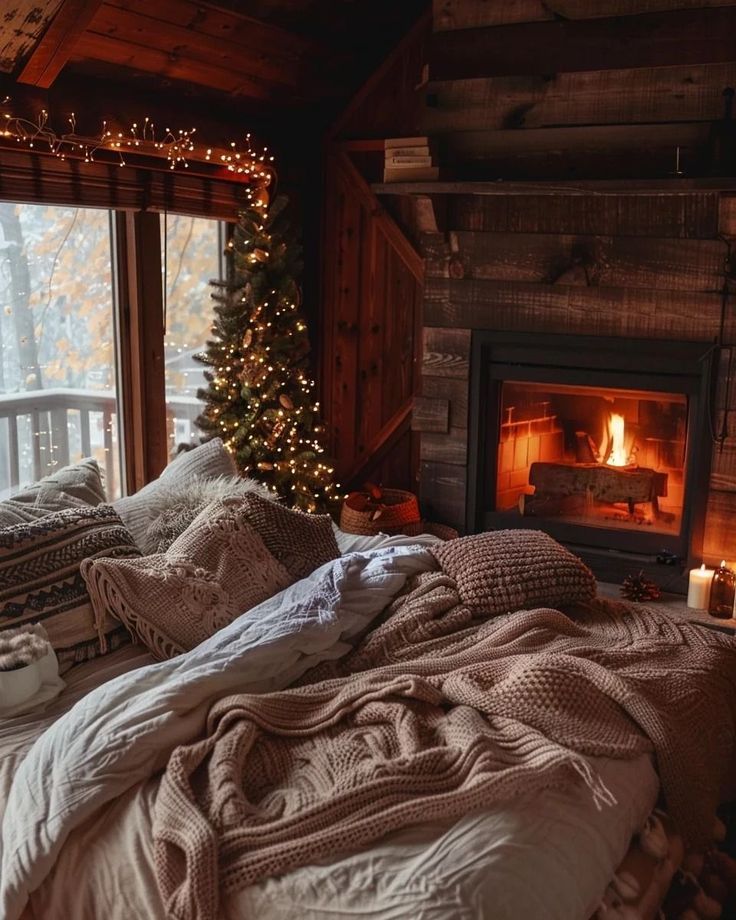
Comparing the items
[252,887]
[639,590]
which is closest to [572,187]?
[639,590]

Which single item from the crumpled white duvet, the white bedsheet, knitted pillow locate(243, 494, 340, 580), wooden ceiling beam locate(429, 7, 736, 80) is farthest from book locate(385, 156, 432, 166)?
the white bedsheet

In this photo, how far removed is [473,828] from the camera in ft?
5.57

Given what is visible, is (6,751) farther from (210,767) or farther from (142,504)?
(142,504)

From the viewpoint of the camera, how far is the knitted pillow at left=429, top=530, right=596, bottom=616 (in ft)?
8.39

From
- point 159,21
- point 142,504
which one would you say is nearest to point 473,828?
point 142,504

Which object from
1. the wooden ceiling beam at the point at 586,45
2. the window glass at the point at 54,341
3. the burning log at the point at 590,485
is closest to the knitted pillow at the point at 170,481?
the window glass at the point at 54,341

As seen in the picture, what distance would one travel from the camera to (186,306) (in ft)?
15.2

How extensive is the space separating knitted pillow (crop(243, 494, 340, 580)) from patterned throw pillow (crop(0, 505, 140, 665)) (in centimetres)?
41

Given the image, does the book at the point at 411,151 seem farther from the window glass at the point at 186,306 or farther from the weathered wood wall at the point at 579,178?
the window glass at the point at 186,306

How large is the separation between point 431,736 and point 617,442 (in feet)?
8.19

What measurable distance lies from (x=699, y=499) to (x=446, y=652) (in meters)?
1.90

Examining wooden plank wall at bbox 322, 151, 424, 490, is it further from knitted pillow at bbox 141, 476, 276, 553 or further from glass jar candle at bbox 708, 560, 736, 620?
knitted pillow at bbox 141, 476, 276, 553

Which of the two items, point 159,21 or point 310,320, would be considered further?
point 310,320

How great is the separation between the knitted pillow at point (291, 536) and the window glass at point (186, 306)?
183cm
